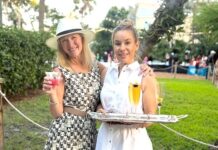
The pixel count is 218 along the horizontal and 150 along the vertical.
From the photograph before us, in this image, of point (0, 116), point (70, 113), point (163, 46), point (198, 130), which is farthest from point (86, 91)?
point (163, 46)

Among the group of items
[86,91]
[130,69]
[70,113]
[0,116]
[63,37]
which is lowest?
[0,116]

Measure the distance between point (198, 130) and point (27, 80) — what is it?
15.7ft

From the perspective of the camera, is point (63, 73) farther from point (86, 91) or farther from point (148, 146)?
point (148, 146)

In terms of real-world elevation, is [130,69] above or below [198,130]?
above

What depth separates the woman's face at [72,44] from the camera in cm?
254

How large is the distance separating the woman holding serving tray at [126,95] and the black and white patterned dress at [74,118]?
16 cm

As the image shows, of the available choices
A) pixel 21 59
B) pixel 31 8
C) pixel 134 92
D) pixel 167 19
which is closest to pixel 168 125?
pixel 167 19

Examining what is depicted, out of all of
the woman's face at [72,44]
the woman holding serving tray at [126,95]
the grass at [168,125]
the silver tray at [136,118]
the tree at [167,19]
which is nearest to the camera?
the silver tray at [136,118]

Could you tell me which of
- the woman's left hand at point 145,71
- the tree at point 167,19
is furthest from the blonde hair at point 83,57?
the tree at point 167,19

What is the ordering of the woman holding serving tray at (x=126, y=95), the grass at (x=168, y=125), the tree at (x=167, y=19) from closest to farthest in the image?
the woman holding serving tray at (x=126, y=95) → the tree at (x=167, y=19) → the grass at (x=168, y=125)

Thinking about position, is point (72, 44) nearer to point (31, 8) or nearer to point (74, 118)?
point (74, 118)

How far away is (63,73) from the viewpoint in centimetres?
257

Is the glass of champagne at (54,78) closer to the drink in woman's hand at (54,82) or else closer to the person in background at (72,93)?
the drink in woman's hand at (54,82)

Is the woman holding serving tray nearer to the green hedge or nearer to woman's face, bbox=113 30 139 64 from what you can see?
woman's face, bbox=113 30 139 64
